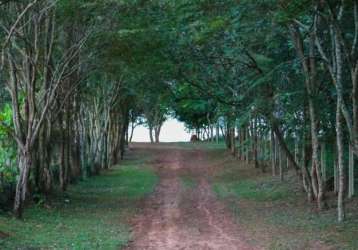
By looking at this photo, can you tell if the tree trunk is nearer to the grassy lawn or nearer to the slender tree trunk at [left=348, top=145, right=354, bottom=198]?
Answer: the grassy lawn

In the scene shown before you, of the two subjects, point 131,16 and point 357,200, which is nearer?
point 357,200

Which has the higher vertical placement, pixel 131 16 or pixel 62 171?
pixel 131 16

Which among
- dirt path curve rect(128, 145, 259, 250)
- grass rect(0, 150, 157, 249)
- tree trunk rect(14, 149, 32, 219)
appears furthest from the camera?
tree trunk rect(14, 149, 32, 219)

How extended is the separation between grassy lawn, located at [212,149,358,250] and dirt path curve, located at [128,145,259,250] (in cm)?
49

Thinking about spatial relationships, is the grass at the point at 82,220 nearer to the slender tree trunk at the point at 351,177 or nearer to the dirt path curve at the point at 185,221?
the dirt path curve at the point at 185,221

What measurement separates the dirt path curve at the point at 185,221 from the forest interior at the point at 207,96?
0.19ft

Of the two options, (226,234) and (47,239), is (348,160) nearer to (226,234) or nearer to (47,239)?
(226,234)

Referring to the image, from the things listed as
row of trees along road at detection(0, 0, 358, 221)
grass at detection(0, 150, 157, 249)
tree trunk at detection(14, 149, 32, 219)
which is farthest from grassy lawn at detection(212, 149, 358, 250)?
tree trunk at detection(14, 149, 32, 219)

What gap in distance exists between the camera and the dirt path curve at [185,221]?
14.3 m

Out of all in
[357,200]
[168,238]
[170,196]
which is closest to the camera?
[168,238]

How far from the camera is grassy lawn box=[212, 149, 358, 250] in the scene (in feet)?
46.8

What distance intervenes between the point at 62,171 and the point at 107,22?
25.1ft

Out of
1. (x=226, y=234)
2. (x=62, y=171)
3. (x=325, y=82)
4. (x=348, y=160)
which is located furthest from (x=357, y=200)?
(x=62, y=171)

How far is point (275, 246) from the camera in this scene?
1370 centimetres
